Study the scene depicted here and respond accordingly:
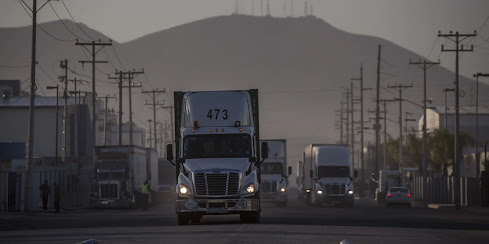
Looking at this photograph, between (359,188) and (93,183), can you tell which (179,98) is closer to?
(93,183)

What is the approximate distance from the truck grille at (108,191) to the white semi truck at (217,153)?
32321mm

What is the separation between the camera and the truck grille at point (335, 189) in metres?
71.2

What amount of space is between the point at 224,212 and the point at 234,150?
7.26 feet

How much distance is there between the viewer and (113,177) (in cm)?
7006

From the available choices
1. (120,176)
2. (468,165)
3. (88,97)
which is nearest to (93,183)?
(120,176)

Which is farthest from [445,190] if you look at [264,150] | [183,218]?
[183,218]

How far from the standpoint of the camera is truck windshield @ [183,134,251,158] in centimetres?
3778

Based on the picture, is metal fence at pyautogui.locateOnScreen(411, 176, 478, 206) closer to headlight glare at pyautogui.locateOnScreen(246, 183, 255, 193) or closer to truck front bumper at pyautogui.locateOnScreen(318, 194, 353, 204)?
truck front bumper at pyautogui.locateOnScreen(318, 194, 353, 204)

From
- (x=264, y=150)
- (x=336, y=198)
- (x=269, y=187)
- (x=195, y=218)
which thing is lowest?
(x=336, y=198)

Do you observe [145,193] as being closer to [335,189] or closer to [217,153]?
[335,189]

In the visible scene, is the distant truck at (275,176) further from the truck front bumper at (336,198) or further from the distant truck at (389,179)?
the distant truck at (389,179)

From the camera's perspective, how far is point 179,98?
38375mm

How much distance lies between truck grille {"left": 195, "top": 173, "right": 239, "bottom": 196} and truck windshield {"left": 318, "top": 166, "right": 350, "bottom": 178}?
34.3 meters

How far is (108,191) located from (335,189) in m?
14.8
